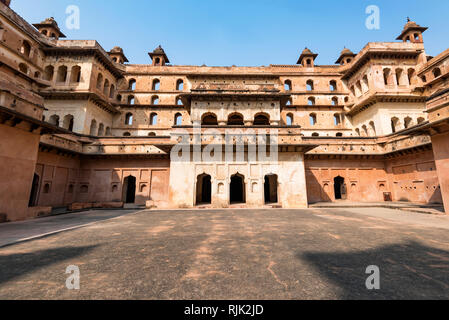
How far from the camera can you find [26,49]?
64.3 feet

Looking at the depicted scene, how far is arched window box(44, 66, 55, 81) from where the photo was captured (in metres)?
21.5

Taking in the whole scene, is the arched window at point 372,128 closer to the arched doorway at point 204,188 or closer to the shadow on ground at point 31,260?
the arched doorway at point 204,188

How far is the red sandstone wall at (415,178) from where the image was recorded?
13797 mm

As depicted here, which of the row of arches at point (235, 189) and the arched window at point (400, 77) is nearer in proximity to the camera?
the row of arches at point (235, 189)

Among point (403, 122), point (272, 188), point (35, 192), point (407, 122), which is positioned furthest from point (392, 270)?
point (407, 122)

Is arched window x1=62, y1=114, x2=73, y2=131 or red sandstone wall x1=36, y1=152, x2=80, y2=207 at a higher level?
arched window x1=62, y1=114, x2=73, y2=131

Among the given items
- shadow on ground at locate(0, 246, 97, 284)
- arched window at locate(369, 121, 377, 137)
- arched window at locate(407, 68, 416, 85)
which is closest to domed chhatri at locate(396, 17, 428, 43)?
arched window at locate(407, 68, 416, 85)

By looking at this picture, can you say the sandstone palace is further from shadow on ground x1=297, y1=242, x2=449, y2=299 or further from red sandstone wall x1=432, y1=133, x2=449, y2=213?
shadow on ground x1=297, y1=242, x2=449, y2=299

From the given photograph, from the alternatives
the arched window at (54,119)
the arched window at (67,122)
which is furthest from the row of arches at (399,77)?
the arched window at (54,119)

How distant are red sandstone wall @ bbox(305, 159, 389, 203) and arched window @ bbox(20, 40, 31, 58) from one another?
30.4 meters

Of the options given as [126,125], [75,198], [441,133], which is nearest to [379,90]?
[441,133]

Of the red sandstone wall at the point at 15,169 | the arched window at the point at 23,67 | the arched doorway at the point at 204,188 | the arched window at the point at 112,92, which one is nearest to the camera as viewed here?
the red sandstone wall at the point at 15,169

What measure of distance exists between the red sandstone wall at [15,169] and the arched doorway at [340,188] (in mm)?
22422

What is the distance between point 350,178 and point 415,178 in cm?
433
